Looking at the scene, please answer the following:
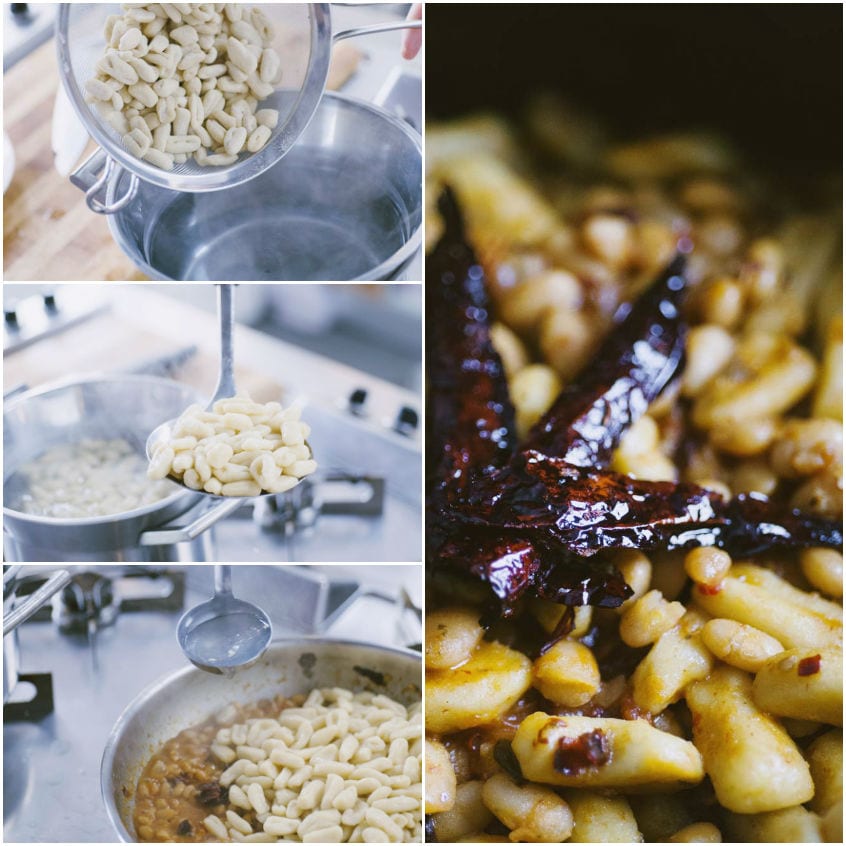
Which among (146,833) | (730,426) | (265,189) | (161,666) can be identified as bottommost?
(146,833)

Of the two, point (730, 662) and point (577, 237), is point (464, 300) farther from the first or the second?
point (730, 662)

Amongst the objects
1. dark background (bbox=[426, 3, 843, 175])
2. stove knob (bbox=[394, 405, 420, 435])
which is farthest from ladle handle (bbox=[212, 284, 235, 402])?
dark background (bbox=[426, 3, 843, 175])

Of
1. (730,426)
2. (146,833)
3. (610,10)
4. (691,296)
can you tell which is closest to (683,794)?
(730,426)

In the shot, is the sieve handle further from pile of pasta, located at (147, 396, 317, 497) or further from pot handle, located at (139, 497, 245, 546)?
pot handle, located at (139, 497, 245, 546)

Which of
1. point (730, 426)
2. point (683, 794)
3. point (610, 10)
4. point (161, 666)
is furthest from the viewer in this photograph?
point (610, 10)

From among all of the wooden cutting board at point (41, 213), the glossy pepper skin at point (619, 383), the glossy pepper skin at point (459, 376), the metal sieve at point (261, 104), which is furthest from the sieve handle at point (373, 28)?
the glossy pepper skin at point (619, 383)
